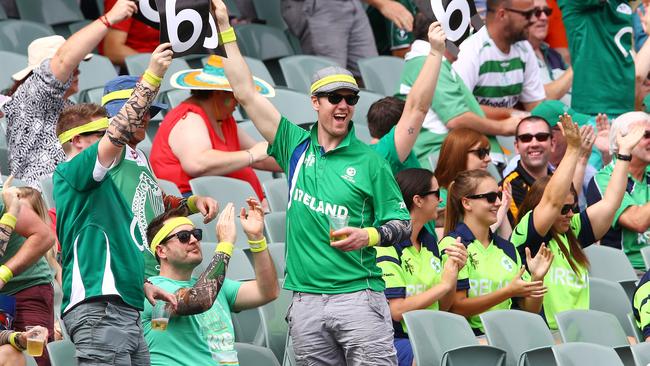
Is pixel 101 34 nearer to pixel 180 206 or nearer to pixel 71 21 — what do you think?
pixel 180 206

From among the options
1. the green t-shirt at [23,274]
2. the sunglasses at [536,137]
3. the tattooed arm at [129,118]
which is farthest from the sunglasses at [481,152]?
the tattooed arm at [129,118]

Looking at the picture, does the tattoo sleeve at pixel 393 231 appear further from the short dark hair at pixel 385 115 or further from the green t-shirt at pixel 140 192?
the short dark hair at pixel 385 115

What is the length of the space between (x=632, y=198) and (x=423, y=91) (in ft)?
7.84

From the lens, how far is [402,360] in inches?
247

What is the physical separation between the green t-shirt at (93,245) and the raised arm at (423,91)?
1.81 meters

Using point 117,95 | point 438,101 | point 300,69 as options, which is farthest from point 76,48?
point 300,69

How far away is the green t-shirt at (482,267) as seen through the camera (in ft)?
22.5

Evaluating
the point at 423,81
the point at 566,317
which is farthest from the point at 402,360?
the point at 423,81

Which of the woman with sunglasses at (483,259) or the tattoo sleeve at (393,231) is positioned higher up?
the tattoo sleeve at (393,231)

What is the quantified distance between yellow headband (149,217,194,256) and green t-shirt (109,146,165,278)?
50 millimetres

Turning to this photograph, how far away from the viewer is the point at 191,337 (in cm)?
569

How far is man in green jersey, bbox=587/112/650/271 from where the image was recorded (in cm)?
827

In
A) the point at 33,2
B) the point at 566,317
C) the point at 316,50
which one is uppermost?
the point at 33,2

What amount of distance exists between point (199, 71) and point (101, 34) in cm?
107
